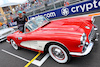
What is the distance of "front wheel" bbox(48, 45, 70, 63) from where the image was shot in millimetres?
2223

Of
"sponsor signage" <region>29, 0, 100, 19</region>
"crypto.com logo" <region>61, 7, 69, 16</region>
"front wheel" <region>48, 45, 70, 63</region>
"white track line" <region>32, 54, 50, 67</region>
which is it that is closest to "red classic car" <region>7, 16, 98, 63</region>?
"front wheel" <region>48, 45, 70, 63</region>

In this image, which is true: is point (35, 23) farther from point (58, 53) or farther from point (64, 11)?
point (64, 11)

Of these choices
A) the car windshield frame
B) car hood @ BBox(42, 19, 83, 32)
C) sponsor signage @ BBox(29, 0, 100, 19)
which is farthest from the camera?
sponsor signage @ BBox(29, 0, 100, 19)

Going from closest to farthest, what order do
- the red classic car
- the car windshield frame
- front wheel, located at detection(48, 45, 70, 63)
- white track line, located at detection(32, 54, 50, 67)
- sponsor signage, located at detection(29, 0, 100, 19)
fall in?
the red classic car, front wheel, located at detection(48, 45, 70, 63), white track line, located at detection(32, 54, 50, 67), the car windshield frame, sponsor signage, located at detection(29, 0, 100, 19)

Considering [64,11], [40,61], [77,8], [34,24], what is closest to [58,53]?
[40,61]

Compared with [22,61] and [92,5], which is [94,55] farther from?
[92,5]

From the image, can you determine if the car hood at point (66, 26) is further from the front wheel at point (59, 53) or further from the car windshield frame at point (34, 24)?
the front wheel at point (59, 53)

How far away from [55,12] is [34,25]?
5802mm

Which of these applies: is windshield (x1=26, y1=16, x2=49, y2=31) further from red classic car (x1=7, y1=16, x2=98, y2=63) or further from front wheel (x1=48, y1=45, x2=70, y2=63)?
front wheel (x1=48, y1=45, x2=70, y2=63)

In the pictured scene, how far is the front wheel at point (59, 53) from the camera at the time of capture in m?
2.22

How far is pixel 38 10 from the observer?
1091cm

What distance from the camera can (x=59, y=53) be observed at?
2359 millimetres

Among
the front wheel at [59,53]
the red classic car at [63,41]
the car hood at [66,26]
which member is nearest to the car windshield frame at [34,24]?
the red classic car at [63,41]

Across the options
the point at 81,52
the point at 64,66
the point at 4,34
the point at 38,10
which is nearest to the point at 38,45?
the point at 64,66
